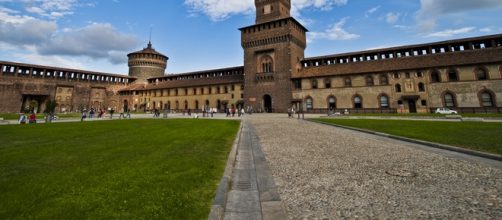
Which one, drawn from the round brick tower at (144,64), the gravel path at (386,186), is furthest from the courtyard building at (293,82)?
the gravel path at (386,186)

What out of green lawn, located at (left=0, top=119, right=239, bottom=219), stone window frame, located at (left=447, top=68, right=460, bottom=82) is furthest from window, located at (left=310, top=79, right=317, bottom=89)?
green lawn, located at (left=0, top=119, right=239, bottom=219)

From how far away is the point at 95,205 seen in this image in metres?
3.06

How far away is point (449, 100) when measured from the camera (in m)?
34.2

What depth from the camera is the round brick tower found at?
72.1 meters

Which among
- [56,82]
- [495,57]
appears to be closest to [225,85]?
[56,82]

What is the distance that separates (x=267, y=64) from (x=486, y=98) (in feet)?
111

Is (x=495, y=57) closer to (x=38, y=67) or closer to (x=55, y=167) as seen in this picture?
(x=55, y=167)

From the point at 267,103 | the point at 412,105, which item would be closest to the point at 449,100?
the point at 412,105

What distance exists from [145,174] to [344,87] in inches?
1584

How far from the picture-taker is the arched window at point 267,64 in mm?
45062

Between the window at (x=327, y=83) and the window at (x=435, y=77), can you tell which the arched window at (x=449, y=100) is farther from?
the window at (x=327, y=83)

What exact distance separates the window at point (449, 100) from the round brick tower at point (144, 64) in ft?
239

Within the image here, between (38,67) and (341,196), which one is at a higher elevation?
(38,67)

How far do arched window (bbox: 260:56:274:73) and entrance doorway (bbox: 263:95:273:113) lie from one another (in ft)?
17.1
